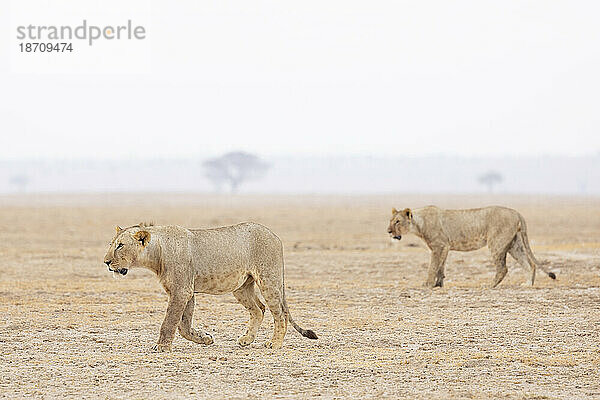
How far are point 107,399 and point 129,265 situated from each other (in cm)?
223

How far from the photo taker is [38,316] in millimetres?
13211

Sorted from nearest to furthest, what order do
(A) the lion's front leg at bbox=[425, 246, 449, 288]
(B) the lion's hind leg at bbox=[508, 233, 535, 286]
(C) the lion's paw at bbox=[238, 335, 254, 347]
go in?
(C) the lion's paw at bbox=[238, 335, 254, 347] < (A) the lion's front leg at bbox=[425, 246, 449, 288] < (B) the lion's hind leg at bbox=[508, 233, 535, 286]

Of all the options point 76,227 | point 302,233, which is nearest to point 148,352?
point 302,233

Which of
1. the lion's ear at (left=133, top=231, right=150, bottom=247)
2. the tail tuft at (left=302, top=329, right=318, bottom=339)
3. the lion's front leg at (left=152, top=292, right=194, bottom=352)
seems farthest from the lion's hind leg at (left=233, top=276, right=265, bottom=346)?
the lion's ear at (left=133, top=231, right=150, bottom=247)

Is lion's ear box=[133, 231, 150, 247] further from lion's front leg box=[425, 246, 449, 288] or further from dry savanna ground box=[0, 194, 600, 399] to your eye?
lion's front leg box=[425, 246, 449, 288]

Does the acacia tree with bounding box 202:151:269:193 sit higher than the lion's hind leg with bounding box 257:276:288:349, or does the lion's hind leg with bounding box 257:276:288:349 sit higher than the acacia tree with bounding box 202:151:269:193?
the acacia tree with bounding box 202:151:269:193

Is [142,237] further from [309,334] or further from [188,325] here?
[309,334]

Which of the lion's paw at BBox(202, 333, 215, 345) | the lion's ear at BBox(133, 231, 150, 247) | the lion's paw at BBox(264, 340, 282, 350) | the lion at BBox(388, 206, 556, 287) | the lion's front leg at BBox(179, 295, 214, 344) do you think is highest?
the lion's ear at BBox(133, 231, 150, 247)

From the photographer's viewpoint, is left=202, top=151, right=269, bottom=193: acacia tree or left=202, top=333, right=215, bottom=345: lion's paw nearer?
left=202, top=333, right=215, bottom=345: lion's paw

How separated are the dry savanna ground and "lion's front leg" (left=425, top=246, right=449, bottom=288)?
14.4 inches

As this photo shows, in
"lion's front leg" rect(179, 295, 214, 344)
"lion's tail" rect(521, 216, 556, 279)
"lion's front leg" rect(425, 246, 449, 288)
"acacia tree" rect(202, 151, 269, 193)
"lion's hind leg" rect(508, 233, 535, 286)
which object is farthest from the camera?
"acacia tree" rect(202, 151, 269, 193)

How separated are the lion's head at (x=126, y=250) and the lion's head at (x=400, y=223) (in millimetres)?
8269

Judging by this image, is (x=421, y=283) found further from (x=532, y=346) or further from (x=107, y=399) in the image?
(x=107, y=399)

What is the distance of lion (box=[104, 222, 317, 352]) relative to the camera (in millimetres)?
10102
